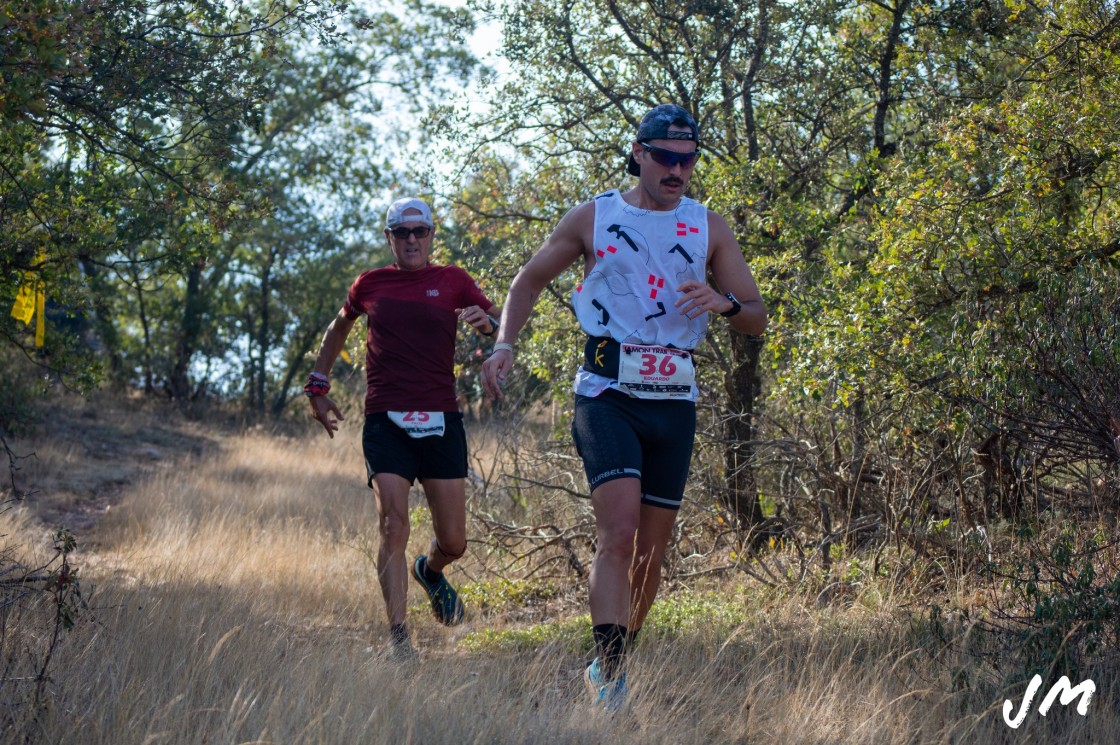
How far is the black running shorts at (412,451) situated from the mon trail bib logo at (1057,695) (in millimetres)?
2756

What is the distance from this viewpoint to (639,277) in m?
4.74

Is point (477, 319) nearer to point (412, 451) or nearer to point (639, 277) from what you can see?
point (412, 451)

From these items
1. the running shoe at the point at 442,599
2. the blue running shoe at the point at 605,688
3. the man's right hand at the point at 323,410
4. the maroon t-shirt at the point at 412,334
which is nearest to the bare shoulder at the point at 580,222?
the maroon t-shirt at the point at 412,334

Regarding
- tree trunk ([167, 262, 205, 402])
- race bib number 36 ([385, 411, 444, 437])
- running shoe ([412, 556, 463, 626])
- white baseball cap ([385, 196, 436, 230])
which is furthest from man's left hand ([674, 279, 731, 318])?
tree trunk ([167, 262, 205, 402])

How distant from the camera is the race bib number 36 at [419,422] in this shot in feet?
19.0

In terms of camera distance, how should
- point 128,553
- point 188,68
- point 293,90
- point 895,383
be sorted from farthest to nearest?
point 293,90 < point 128,553 < point 188,68 < point 895,383

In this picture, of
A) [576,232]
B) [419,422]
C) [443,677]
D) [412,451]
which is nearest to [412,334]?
[419,422]

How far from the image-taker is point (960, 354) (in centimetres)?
544

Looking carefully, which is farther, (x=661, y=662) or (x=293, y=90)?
(x=293, y=90)

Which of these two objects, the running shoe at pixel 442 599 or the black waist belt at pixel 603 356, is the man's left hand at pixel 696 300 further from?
the running shoe at pixel 442 599

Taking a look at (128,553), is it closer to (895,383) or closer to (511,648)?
(511,648)

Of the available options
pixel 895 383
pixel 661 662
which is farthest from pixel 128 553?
pixel 895 383

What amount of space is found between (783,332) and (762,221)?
2.84 feet

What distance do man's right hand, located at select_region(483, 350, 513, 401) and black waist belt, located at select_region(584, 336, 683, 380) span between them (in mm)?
315
